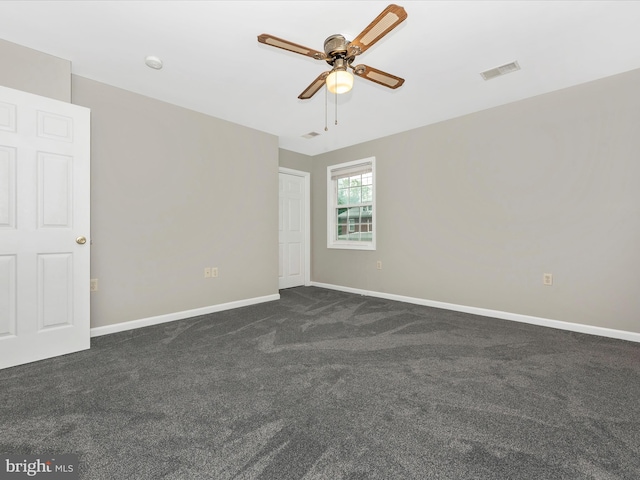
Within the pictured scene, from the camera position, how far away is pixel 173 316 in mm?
3420

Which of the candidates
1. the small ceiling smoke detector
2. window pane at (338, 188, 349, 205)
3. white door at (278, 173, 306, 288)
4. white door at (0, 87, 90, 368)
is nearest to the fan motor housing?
the small ceiling smoke detector

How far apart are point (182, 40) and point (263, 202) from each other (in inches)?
89.7

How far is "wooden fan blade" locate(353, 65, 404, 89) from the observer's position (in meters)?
2.04

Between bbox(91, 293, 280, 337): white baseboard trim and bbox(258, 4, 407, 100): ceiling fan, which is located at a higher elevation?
bbox(258, 4, 407, 100): ceiling fan

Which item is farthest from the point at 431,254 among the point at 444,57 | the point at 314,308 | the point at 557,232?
the point at 444,57

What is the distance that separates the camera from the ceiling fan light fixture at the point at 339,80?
6.32ft

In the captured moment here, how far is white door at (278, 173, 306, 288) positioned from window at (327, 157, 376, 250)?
1.84 feet

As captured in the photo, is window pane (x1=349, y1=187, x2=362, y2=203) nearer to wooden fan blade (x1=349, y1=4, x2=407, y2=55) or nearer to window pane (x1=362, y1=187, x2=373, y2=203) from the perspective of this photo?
window pane (x1=362, y1=187, x2=373, y2=203)

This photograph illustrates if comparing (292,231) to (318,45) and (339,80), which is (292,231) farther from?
(339,80)

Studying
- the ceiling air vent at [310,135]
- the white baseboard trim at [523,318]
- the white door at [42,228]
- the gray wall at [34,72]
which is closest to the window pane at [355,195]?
the ceiling air vent at [310,135]

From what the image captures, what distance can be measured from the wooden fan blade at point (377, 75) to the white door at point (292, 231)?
320 cm

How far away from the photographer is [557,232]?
3107mm

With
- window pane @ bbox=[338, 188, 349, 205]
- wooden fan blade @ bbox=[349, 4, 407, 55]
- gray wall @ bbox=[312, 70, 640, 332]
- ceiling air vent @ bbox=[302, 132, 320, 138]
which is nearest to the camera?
wooden fan blade @ bbox=[349, 4, 407, 55]

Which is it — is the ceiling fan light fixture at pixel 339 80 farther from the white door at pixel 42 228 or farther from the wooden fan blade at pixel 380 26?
the white door at pixel 42 228
